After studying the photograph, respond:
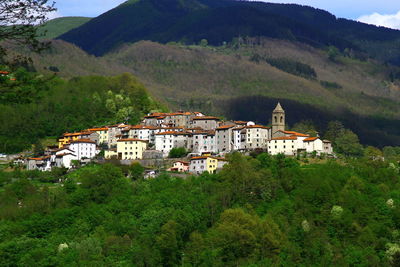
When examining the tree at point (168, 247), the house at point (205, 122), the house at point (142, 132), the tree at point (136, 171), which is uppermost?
the house at point (205, 122)

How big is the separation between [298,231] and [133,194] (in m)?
22.5

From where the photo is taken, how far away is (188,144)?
105812 millimetres

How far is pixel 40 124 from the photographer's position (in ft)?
415

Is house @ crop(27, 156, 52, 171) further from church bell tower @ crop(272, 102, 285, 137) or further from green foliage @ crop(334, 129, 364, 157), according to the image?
green foliage @ crop(334, 129, 364, 157)

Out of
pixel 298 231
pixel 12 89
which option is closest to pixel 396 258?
pixel 298 231

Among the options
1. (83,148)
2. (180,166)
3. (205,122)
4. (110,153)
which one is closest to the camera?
(180,166)

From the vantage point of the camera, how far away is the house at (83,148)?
348ft

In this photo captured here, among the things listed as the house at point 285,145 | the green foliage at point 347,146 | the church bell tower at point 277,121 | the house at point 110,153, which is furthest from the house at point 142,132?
the green foliage at point 347,146

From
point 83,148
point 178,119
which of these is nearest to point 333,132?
point 178,119

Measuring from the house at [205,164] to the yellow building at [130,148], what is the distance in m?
10.4

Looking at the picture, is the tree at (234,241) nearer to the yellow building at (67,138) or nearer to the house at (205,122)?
the house at (205,122)

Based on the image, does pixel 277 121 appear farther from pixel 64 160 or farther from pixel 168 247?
pixel 168 247

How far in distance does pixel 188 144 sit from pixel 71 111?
35.6 meters

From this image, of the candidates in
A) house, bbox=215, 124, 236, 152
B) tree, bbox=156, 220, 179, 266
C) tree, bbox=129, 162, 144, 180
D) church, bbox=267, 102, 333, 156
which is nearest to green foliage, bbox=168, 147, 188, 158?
house, bbox=215, 124, 236, 152
